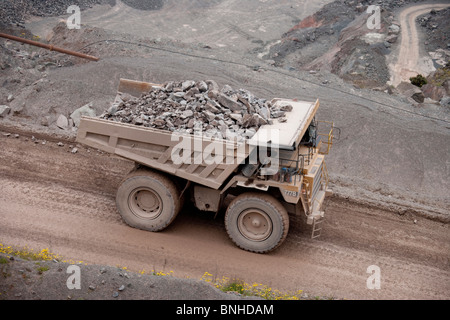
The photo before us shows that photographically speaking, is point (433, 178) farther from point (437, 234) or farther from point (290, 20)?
point (290, 20)

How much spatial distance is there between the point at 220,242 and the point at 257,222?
951mm

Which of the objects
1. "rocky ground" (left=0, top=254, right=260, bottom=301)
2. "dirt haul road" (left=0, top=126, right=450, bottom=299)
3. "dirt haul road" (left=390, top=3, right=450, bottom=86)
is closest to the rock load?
"dirt haul road" (left=0, top=126, right=450, bottom=299)

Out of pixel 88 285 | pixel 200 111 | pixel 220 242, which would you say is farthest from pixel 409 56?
pixel 88 285

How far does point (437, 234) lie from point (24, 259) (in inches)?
309

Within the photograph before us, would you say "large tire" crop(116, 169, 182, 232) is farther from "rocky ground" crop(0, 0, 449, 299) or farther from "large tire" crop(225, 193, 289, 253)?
"rocky ground" crop(0, 0, 449, 299)

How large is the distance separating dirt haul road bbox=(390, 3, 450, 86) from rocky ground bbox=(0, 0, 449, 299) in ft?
2.04

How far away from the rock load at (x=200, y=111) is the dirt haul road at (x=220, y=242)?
212cm

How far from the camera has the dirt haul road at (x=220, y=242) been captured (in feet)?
28.6

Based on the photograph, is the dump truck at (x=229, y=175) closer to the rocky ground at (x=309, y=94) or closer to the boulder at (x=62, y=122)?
the rocky ground at (x=309, y=94)

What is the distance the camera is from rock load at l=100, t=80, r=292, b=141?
29.0ft

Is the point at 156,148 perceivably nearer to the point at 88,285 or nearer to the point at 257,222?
the point at 257,222

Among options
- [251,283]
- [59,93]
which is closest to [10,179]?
[59,93]

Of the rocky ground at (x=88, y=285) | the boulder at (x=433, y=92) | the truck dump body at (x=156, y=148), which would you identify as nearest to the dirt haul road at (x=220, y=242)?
the rocky ground at (x=88, y=285)

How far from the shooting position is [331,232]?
9.98 metres
